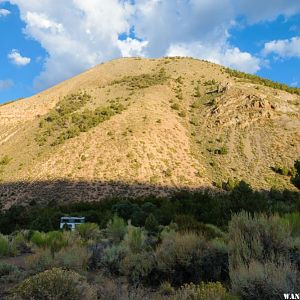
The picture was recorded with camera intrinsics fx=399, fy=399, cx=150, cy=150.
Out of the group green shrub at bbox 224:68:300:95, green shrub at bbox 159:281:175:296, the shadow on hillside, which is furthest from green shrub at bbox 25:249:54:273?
green shrub at bbox 224:68:300:95

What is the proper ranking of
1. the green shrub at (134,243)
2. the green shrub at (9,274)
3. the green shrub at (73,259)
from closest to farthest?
the green shrub at (9,274), the green shrub at (73,259), the green shrub at (134,243)

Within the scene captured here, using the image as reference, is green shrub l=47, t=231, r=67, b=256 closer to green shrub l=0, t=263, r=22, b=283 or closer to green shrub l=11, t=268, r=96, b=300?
green shrub l=0, t=263, r=22, b=283

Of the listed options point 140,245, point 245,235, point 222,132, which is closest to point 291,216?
point 245,235

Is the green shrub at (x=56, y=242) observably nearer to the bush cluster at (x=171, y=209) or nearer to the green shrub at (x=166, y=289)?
the bush cluster at (x=171, y=209)

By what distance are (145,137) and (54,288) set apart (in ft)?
151

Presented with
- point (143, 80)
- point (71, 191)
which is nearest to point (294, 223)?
point (71, 191)

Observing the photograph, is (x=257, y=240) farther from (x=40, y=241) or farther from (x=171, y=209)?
(x=171, y=209)

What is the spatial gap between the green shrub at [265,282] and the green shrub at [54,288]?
2.55m

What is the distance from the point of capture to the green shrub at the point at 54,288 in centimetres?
646

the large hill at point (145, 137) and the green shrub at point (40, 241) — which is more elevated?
the large hill at point (145, 137)

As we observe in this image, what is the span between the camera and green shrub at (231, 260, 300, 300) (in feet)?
19.7

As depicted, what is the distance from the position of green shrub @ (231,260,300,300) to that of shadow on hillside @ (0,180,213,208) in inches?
1402

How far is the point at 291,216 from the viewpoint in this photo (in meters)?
→ 10.8

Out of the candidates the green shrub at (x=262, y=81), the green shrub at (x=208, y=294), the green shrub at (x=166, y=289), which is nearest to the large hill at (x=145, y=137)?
the green shrub at (x=262, y=81)
